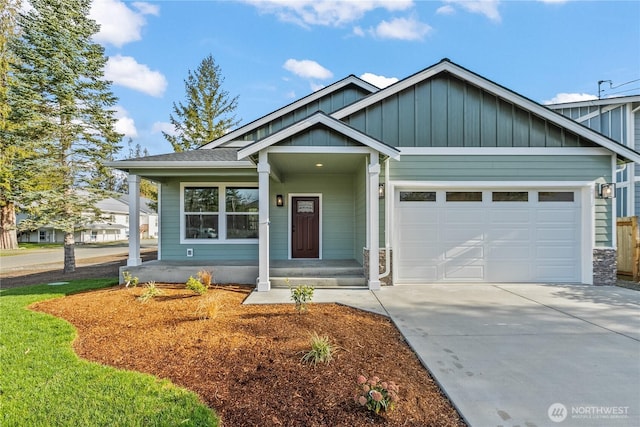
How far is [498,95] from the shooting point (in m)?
7.32

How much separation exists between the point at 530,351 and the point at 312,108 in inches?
341

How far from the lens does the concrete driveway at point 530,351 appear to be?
8.14 ft

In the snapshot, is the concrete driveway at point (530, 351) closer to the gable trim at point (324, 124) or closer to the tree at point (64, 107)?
the gable trim at point (324, 124)

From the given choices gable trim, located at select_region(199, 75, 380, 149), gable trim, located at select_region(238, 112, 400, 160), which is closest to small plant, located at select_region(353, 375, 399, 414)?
gable trim, located at select_region(238, 112, 400, 160)

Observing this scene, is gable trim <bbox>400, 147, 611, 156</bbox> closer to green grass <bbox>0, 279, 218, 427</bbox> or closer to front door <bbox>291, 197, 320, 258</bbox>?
front door <bbox>291, 197, 320, 258</bbox>

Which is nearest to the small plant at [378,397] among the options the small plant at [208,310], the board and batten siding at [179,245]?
the small plant at [208,310]

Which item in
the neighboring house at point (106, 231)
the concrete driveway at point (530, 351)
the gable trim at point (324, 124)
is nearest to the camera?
the concrete driveway at point (530, 351)

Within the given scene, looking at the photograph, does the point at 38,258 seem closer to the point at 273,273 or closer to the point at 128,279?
the point at 128,279

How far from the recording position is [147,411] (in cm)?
240

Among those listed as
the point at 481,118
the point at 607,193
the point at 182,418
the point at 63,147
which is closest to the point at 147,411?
the point at 182,418

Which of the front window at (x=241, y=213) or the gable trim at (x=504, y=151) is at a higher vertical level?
the gable trim at (x=504, y=151)

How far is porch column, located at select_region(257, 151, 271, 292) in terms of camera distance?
6.46m

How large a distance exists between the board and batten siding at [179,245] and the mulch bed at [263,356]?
328cm

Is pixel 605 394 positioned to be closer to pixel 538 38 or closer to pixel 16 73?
pixel 538 38
